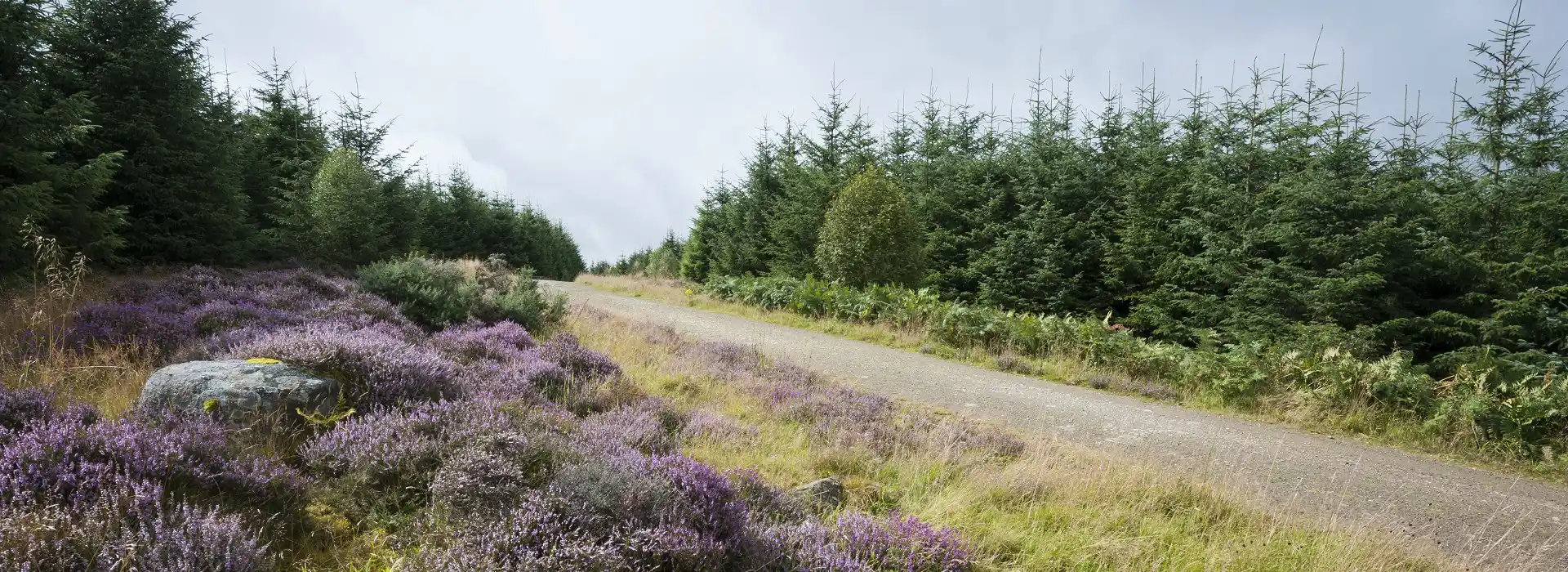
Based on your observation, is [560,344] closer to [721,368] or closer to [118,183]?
[721,368]

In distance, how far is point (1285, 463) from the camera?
20.2 ft

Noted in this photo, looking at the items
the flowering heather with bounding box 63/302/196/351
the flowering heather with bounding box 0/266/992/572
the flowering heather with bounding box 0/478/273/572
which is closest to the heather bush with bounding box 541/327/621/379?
the flowering heather with bounding box 0/266/992/572

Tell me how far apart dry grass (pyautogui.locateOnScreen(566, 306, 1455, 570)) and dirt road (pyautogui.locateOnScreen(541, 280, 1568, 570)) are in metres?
0.66

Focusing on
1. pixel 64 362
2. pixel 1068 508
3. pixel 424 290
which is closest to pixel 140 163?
pixel 424 290

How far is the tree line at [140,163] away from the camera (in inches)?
366

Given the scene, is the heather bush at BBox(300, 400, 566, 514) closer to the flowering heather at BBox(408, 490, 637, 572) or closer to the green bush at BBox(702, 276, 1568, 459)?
the flowering heather at BBox(408, 490, 637, 572)

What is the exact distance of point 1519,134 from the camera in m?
11.9

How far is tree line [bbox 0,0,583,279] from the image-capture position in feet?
30.5

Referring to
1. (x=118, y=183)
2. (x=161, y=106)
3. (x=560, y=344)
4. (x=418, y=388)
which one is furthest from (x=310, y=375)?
(x=161, y=106)

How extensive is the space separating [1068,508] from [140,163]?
16.3 m

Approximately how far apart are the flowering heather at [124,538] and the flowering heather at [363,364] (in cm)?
191

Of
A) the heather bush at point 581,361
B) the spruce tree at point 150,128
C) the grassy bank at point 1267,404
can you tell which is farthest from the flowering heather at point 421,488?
the spruce tree at point 150,128

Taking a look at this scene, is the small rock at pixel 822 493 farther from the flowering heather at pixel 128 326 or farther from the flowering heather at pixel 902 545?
the flowering heather at pixel 128 326

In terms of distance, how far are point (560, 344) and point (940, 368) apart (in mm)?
5696
